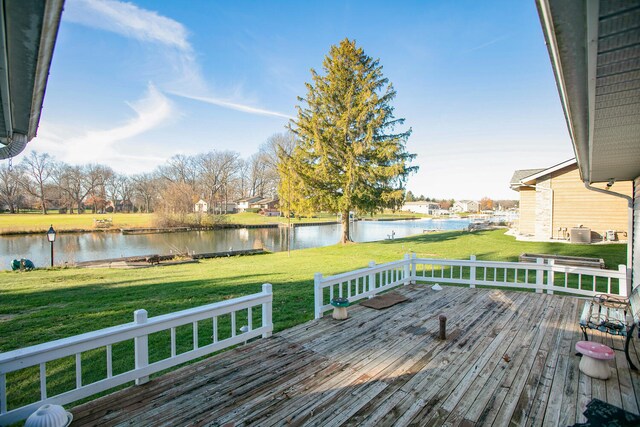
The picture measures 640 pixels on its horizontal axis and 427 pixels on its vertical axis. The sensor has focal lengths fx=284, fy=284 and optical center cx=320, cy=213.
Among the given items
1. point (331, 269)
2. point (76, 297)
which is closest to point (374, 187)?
point (331, 269)

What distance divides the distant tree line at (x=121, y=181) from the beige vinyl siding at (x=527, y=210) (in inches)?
1002

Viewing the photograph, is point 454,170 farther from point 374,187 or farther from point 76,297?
point 76,297

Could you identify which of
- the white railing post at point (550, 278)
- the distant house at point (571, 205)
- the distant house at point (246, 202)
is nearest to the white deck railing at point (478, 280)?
the white railing post at point (550, 278)

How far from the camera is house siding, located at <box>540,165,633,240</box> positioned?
40.2 ft

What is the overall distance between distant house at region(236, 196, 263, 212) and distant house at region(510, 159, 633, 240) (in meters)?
51.7

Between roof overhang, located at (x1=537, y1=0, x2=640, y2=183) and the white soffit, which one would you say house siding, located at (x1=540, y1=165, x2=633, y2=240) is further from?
roof overhang, located at (x1=537, y1=0, x2=640, y2=183)

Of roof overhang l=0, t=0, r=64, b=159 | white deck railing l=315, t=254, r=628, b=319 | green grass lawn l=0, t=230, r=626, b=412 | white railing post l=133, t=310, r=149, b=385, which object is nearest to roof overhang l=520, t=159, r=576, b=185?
green grass lawn l=0, t=230, r=626, b=412

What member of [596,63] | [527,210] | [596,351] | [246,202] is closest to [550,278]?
[596,351]

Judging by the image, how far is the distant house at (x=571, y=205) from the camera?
12.3 meters

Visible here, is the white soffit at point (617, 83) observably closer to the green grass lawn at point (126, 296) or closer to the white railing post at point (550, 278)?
the white railing post at point (550, 278)

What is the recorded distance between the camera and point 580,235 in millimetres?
12305

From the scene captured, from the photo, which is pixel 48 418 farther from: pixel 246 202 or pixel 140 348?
pixel 246 202

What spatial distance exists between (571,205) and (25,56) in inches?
697

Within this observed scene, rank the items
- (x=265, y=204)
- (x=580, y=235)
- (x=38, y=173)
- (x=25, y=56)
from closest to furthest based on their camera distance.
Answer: (x=25, y=56), (x=580, y=235), (x=38, y=173), (x=265, y=204)
